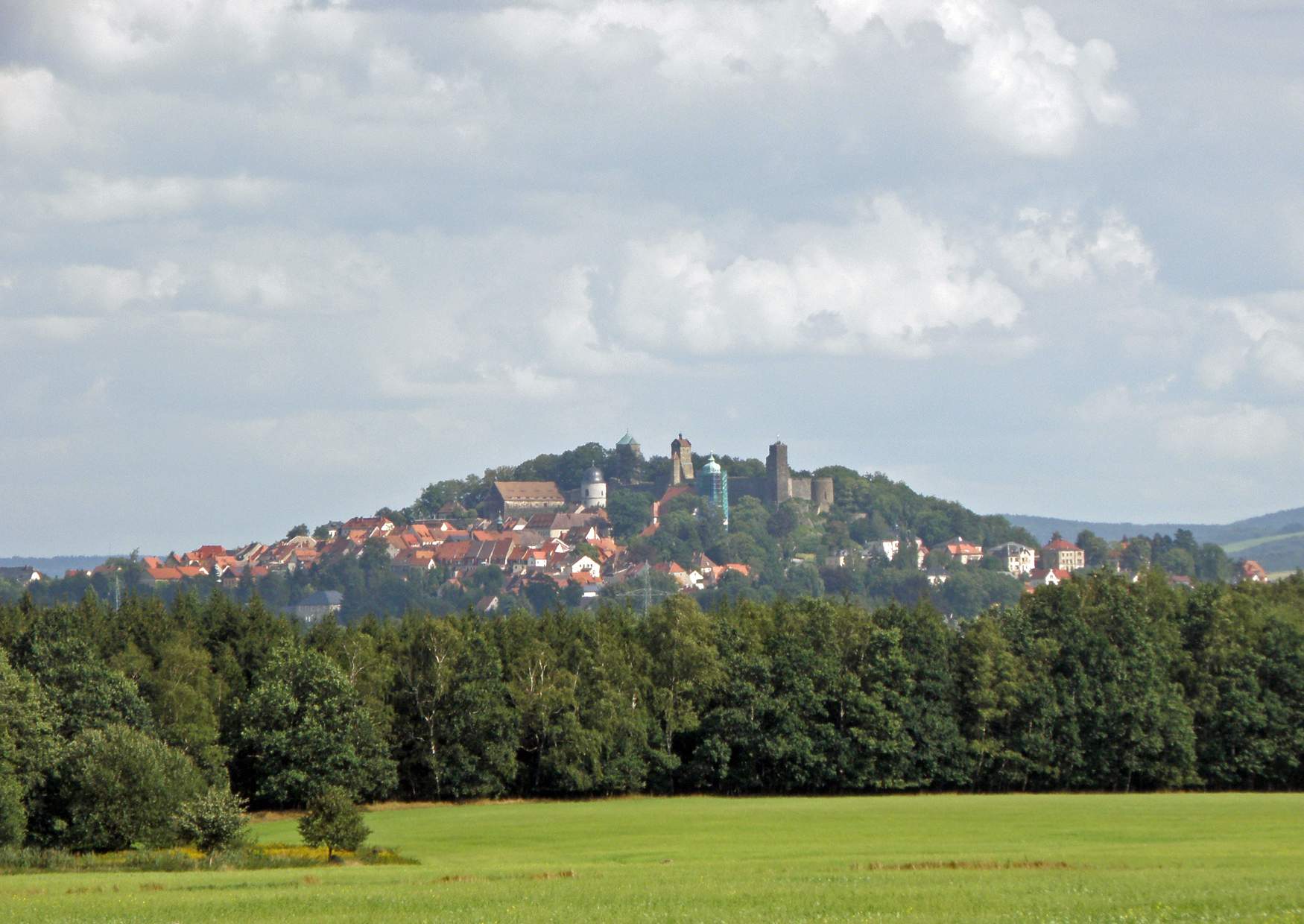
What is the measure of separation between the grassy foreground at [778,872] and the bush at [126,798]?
5.44 meters

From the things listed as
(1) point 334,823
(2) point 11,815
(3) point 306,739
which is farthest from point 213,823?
(3) point 306,739

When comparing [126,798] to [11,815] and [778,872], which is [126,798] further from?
[778,872]

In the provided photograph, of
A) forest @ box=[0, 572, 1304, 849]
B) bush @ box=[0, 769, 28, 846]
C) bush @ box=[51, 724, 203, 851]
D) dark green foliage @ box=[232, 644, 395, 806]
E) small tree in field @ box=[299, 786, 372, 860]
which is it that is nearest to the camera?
small tree in field @ box=[299, 786, 372, 860]

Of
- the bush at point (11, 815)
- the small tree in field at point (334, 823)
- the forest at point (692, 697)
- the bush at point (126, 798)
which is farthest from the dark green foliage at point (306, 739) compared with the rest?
the small tree in field at point (334, 823)

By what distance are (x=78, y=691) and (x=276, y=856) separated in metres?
18.9

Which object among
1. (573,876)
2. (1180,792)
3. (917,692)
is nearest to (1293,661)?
(1180,792)

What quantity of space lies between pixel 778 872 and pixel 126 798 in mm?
21401

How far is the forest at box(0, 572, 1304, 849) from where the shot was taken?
5984cm

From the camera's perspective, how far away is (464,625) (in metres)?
70.6

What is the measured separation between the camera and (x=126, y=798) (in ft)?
149

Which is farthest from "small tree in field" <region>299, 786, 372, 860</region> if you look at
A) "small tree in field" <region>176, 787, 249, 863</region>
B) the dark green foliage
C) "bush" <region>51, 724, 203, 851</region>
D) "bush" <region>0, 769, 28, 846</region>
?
the dark green foliage

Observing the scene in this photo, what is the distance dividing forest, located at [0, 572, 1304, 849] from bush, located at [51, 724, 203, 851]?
1009cm

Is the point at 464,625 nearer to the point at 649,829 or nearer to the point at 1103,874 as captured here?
the point at 649,829

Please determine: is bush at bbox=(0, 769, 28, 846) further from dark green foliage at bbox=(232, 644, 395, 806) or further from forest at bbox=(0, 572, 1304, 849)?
dark green foliage at bbox=(232, 644, 395, 806)
